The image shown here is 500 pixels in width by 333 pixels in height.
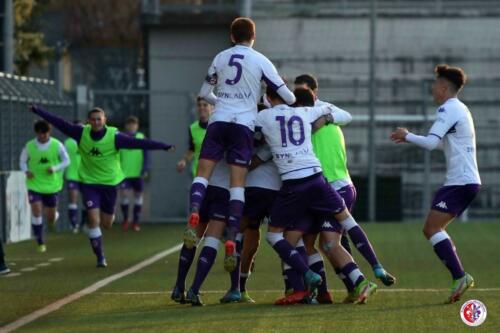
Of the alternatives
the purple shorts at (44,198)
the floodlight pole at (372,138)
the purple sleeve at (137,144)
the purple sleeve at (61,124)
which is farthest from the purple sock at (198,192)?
the floodlight pole at (372,138)

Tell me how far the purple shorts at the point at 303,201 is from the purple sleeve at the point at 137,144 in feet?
8.73

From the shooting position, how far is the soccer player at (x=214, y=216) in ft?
41.2

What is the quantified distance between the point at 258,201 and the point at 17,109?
13860 millimetres

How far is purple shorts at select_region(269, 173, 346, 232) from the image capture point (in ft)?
40.2

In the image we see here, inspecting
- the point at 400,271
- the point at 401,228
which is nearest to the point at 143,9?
the point at 401,228

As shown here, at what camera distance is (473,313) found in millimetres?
11469

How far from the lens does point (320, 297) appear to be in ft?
41.8

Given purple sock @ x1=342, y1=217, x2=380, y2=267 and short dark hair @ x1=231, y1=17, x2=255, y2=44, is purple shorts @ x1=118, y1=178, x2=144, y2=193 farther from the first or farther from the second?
purple sock @ x1=342, y1=217, x2=380, y2=267

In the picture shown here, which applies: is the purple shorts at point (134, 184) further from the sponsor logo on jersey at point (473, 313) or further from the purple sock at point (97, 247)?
the sponsor logo on jersey at point (473, 313)

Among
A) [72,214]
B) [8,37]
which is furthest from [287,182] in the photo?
[72,214]

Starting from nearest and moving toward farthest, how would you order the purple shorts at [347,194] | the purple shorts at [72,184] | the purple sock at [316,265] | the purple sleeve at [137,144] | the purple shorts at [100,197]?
the purple sock at [316,265] < the purple shorts at [347,194] < the purple sleeve at [137,144] < the purple shorts at [100,197] < the purple shorts at [72,184]

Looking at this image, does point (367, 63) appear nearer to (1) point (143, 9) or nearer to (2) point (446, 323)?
(1) point (143, 9)

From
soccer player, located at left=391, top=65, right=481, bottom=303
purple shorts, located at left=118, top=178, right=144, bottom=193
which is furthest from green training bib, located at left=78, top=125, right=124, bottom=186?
purple shorts, located at left=118, top=178, right=144, bottom=193

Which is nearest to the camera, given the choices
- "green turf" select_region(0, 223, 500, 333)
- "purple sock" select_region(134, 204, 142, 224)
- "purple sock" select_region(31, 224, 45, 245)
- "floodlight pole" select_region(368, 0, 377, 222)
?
"green turf" select_region(0, 223, 500, 333)
